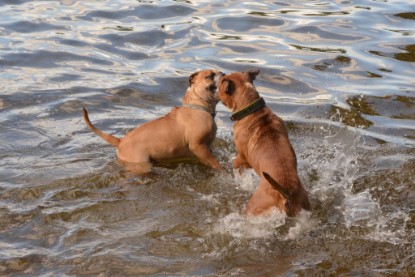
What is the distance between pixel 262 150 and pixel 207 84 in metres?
1.62

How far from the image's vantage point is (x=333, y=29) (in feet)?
43.2

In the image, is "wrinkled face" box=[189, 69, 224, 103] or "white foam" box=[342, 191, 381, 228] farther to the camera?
"wrinkled face" box=[189, 69, 224, 103]

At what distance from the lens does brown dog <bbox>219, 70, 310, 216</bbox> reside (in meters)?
6.23

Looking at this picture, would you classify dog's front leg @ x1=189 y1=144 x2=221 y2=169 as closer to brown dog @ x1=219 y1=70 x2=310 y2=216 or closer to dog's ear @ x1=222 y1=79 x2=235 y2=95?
brown dog @ x1=219 y1=70 x2=310 y2=216

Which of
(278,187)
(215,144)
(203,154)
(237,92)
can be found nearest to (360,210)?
(278,187)

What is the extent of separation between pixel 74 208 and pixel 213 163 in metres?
1.79

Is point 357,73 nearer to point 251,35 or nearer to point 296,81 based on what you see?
point 296,81

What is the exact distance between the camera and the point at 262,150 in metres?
6.89

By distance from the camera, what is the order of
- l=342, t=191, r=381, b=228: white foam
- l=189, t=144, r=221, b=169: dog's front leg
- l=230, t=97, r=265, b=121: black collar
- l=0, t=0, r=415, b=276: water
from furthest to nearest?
1. l=189, t=144, r=221, b=169: dog's front leg
2. l=230, t=97, r=265, b=121: black collar
3. l=342, t=191, r=381, b=228: white foam
4. l=0, t=0, r=415, b=276: water

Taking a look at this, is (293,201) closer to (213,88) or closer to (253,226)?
(253,226)

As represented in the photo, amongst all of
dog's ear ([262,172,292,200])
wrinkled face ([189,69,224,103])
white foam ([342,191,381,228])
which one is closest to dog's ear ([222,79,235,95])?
wrinkled face ([189,69,224,103])

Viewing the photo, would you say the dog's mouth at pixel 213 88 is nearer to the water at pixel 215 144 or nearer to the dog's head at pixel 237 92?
A: the dog's head at pixel 237 92

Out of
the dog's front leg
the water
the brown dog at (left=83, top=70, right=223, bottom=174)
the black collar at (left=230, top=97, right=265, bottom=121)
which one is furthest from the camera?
the dog's front leg

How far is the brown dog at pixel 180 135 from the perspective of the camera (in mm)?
8047
